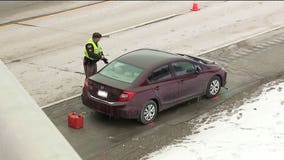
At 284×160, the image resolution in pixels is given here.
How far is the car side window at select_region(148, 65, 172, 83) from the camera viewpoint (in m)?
12.2

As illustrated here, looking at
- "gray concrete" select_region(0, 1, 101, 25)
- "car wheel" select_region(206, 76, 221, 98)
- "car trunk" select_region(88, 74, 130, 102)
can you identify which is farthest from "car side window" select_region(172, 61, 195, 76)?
"gray concrete" select_region(0, 1, 101, 25)

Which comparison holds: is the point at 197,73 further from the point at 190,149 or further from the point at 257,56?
the point at 257,56

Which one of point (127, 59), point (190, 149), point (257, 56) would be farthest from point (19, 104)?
point (257, 56)

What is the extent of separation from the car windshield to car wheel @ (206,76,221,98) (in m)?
2.34

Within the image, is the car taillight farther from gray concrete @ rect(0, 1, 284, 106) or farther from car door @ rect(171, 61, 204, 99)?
gray concrete @ rect(0, 1, 284, 106)

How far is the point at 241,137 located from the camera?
35.4 feet

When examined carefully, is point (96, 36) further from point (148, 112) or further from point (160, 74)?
point (148, 112)

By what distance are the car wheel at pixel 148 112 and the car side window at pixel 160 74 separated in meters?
0.51

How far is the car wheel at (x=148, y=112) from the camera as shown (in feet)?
39.5

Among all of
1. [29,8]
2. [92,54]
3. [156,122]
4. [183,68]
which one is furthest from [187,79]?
[29,8]

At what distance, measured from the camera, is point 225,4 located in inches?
964

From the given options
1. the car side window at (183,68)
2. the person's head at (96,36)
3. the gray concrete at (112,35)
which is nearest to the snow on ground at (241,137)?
the car side window at (183,68)

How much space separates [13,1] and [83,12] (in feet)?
14.2

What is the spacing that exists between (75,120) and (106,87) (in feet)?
3.20
